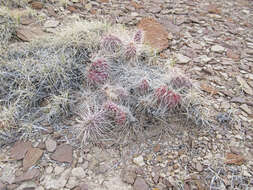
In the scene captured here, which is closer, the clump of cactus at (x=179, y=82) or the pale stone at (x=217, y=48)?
the clump of cactus at (x=179, y=82)

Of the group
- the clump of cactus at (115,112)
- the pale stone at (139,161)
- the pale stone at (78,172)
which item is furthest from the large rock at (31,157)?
the pale stone at (139,161)

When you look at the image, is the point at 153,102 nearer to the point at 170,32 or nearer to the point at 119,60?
the point at 119,60

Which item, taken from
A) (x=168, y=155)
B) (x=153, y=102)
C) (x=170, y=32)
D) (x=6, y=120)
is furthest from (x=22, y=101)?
(x=170, y=32)

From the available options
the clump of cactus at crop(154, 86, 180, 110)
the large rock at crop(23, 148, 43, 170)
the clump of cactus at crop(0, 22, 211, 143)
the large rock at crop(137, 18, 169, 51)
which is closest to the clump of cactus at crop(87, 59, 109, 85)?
the clump of cactus at crop(0, 22, 211, 143)

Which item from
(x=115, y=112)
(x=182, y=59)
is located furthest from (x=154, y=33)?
(x=115, y=112)

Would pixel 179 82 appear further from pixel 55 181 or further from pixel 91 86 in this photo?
pixel 55 181

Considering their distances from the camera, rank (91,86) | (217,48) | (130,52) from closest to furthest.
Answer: (91,86), (130,52), (217,48)

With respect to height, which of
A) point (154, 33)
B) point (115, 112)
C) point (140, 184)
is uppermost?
point (154, 33)

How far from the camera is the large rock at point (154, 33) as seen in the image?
8.98 feet

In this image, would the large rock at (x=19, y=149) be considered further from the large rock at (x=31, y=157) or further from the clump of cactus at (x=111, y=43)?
the clump of cactus at (x=111, y=43)

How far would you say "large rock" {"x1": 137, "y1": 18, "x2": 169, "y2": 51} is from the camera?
2.74m

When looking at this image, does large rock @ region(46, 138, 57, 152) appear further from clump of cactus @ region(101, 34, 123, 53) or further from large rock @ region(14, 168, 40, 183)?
clump of cactus @ region(101, 34, 123, 53)

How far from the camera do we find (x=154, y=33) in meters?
2.89

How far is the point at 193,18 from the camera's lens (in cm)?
329
